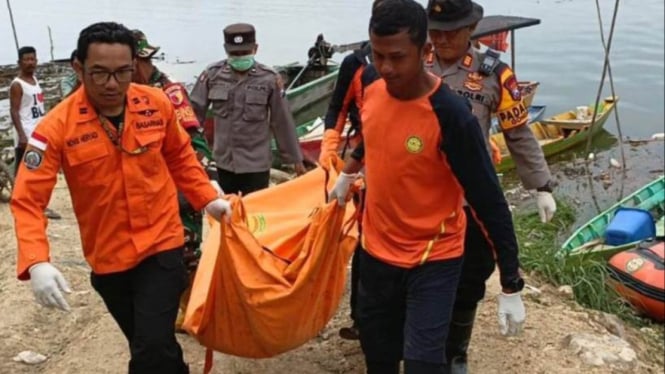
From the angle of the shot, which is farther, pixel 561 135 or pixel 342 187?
pixel 561 135

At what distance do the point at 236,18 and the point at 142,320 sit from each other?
22.4 meters

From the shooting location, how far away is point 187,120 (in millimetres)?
3887

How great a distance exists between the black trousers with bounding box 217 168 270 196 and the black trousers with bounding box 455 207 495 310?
2.07m

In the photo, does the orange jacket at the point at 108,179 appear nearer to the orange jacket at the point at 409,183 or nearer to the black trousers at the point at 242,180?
the orange jacket at the point at 409,183

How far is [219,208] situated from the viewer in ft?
10.8

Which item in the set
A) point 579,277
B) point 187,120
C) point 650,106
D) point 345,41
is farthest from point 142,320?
point 345,41

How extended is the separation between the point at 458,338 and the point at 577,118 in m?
12.2

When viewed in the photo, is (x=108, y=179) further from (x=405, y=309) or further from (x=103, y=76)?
(x=405, y=309)

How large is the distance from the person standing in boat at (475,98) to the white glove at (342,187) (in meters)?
0.49

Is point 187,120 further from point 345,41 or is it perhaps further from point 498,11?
point 345,41

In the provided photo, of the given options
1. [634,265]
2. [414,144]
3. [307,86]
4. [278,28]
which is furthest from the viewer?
[278,28]

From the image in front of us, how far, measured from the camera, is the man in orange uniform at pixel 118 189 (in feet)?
9.14

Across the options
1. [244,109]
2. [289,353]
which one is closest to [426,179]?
[289,353]

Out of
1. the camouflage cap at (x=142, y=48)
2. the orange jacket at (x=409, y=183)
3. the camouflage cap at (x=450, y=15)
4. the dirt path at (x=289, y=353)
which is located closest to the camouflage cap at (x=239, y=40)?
the camouflage cap at (x=142, y=48)
